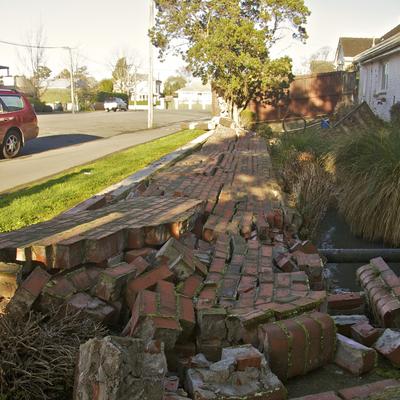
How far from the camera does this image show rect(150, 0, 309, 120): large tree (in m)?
21.8

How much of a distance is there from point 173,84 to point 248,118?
82.6 meters

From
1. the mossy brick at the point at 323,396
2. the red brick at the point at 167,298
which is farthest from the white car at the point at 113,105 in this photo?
the mossy brick at the point at 323,396

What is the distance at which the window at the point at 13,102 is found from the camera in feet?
42.7

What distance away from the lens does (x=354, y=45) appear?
5088 centimetres

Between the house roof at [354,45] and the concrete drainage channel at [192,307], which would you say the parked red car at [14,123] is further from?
the house roof at [354,45]

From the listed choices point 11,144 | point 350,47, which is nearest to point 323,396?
point 11,144

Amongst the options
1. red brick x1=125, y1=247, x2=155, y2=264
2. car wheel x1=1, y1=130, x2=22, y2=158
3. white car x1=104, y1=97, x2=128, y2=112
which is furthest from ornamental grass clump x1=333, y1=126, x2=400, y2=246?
white car x1=104, y1=97, x2=128, y2=112

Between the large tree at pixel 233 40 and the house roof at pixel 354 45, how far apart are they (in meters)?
27.0

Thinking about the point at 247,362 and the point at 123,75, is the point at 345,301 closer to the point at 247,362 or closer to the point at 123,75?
the point at 247,362

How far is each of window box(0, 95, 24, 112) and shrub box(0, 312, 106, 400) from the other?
1149 centimetres

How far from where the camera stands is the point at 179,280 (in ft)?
10.6

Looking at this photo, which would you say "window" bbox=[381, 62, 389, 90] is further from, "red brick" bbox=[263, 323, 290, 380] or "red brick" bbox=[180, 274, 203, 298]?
"red brick" bbox=[263, 323, 290, 380]

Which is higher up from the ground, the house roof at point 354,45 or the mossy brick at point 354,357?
the house roof at point 354,45

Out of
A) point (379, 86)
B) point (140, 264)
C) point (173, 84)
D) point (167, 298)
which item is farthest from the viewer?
point (173, 84)
